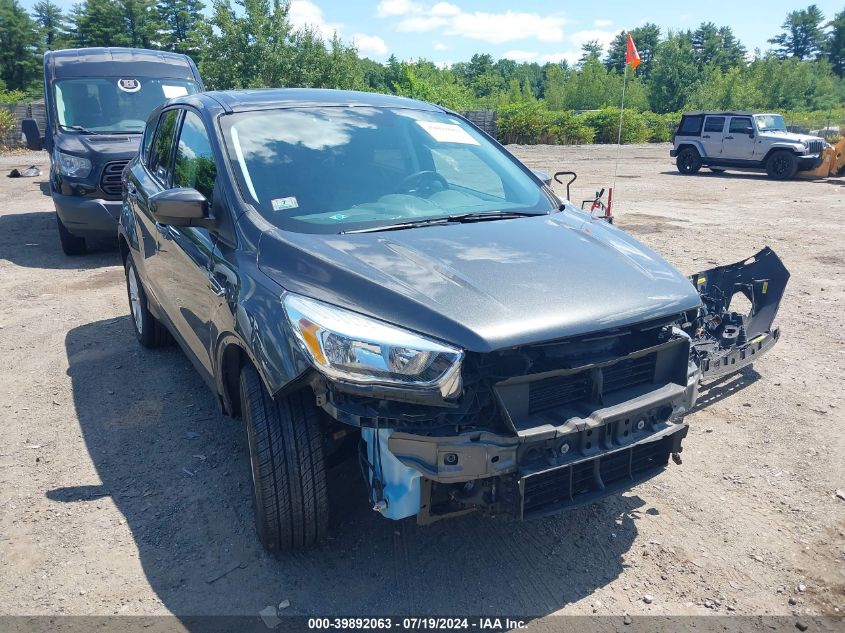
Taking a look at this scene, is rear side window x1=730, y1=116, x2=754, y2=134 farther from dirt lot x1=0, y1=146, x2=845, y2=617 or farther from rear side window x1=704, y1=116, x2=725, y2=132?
dirt lot x1=0, y1=146, x2=845, y2=617

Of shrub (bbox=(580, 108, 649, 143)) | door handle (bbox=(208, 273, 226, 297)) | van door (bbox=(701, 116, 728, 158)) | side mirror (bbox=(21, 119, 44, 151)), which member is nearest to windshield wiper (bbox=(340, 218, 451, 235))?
door handle (bbox=(208, 273, 226, 297))

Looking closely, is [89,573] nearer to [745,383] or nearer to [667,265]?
[667,265]

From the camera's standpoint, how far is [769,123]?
775 inches

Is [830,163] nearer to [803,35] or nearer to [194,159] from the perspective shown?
[194,159]

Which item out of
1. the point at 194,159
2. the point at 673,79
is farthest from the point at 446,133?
the point at 673,79

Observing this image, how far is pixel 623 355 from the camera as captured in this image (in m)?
2.64

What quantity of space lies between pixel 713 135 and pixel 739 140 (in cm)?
84

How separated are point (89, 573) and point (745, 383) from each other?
13.7 feet

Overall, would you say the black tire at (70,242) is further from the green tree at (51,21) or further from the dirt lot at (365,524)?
the green tree at (51,21)

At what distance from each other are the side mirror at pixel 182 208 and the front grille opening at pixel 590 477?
6.16 ft

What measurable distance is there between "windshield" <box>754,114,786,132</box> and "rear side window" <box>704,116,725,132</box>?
3.15 feet

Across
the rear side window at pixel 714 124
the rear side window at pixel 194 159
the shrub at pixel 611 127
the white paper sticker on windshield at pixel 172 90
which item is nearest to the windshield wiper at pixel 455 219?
the rear side window at pixel 194 159

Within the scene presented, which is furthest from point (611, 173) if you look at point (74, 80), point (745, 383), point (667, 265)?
point (667, 265)

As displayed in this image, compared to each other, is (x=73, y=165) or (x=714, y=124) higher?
(x=73, y=165)
